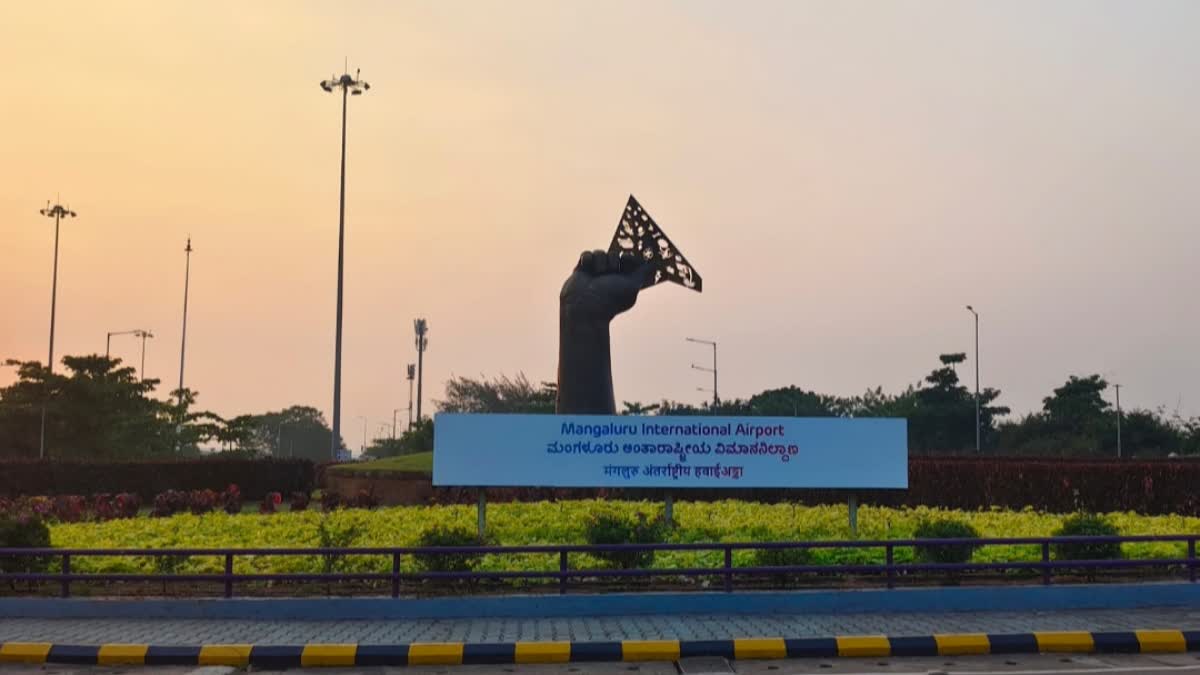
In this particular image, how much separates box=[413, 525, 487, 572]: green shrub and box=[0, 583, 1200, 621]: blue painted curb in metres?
0.84

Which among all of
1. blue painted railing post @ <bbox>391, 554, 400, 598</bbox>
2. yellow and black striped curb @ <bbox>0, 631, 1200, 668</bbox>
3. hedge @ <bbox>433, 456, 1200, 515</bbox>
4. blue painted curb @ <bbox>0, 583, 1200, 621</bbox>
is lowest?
yellow and black striped curb @ <bbox>0, 631, 1200, 668</bbox>

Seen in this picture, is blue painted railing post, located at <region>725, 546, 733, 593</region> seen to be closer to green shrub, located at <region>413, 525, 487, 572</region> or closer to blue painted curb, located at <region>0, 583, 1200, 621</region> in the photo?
blue painted curb, located at <region>0, 583, 1200, 621</region>

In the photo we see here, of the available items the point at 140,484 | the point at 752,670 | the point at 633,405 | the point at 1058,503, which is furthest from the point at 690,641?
the point at 633,405

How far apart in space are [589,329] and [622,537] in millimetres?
9889

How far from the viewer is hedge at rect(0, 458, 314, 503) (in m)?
39.4

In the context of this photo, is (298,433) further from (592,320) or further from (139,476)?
(592,320)


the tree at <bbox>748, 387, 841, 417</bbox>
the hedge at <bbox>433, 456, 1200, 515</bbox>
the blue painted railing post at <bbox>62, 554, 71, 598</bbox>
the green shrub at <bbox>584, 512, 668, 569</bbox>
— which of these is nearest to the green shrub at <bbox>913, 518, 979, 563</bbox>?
the green shrub at <bbox>584, 512, 668, 569</bbox>

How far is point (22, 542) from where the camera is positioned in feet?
47.6

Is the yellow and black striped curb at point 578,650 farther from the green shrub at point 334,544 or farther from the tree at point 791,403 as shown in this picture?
the tree at point 791,403

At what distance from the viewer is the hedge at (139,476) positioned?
129 ft

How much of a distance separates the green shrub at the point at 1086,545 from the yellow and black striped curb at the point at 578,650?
3.10 meters

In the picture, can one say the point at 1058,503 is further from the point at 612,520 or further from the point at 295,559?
the point at 295,559

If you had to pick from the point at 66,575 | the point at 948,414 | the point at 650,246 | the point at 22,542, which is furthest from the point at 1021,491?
the point at 948,414

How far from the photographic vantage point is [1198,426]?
7431cm
